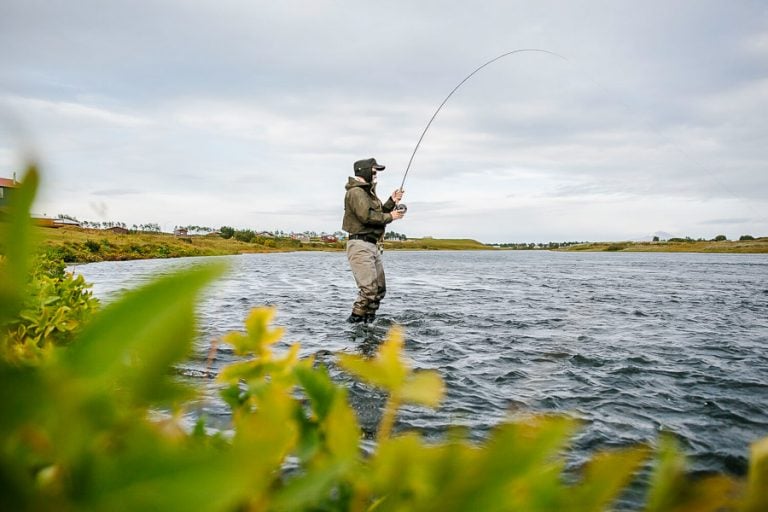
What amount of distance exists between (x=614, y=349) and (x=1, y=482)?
975 centimetres

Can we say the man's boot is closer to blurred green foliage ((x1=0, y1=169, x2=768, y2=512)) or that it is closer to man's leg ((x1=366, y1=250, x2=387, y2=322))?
man's leg ((x1=366, y1=250, x2=387, y2=322))

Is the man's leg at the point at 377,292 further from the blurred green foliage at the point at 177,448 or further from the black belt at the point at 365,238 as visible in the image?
the blurred green foliage at the point at 177,448

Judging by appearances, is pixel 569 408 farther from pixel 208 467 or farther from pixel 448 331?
pixel 208 467

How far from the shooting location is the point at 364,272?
35.4 feet

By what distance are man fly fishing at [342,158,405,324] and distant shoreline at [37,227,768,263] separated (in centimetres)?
271

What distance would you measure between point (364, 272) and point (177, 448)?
10.5m

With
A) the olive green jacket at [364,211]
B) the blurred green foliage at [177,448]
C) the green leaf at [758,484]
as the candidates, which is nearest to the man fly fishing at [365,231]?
the olive green jacket at [364,211]

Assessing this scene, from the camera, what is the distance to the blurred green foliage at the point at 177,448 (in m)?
0.26

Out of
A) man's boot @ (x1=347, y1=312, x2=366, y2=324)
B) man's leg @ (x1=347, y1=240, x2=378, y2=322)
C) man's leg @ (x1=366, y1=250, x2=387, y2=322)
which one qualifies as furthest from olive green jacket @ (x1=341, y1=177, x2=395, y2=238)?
man's boot @ (x1=347, y1=312, x2=366, y2=324)

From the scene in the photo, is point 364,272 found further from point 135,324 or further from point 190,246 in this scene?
point 190,246

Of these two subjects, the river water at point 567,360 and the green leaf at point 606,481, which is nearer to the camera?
the green leaf at point 606,481

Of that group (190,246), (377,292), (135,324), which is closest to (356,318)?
(377,292)

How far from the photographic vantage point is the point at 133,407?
A: 0.35 meters

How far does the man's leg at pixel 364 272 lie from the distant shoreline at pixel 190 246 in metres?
2.67
